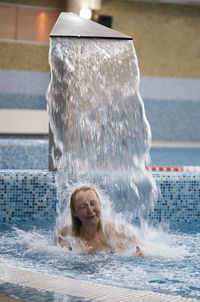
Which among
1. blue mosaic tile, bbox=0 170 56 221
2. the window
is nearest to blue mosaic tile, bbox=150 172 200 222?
blue mosaic tile, bbox=0 170 56 221

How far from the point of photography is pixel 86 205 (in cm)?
350

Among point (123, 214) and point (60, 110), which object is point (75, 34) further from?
point (123, 214)

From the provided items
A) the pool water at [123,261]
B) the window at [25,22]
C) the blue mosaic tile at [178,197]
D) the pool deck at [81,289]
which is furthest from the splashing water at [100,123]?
the window at [25,22]

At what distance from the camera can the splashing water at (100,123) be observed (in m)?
4.47

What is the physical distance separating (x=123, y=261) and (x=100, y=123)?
1.48 meters

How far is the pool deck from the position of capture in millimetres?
2158

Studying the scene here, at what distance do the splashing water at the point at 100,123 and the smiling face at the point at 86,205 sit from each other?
0.85m

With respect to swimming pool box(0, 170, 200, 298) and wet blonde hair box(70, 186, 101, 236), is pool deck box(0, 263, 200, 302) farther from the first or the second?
wet blonde hair box(70, 186, 101, 236)

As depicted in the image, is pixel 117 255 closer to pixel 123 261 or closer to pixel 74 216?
pixel 123 261

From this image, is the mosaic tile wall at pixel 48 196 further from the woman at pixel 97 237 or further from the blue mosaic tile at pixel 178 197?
the woman at pixel 97 237

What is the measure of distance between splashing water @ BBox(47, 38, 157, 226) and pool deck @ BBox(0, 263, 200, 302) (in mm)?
1910

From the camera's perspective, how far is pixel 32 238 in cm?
427

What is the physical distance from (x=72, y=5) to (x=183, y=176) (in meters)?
8.57

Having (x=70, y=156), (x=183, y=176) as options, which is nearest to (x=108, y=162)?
(x=70, y=156)
